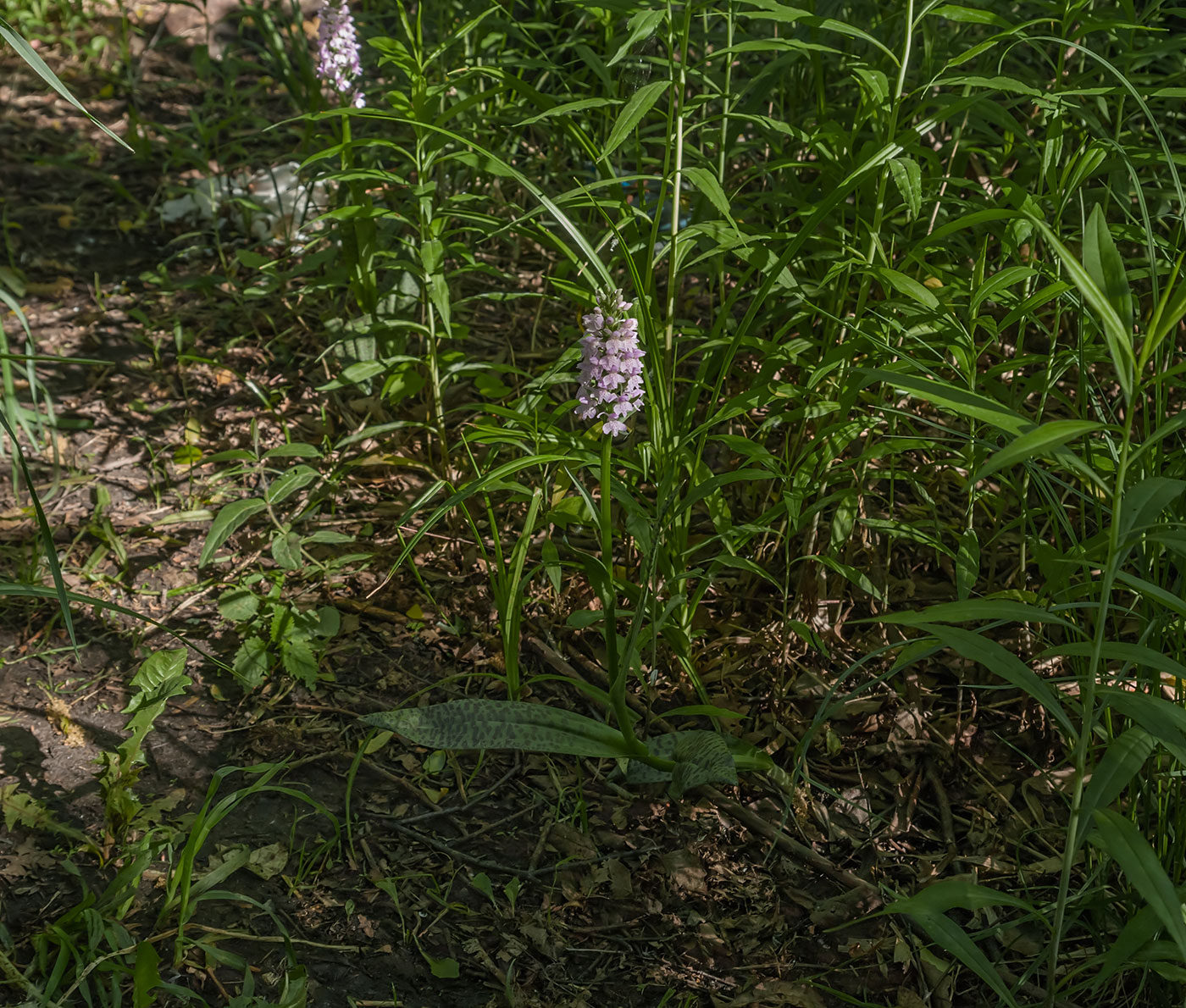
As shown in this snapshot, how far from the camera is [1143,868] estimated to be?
1.18 m

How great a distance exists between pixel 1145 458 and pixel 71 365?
287cm

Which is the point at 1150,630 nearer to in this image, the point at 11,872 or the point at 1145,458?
the point at 1145,458

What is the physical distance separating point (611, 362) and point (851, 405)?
1.52 ft

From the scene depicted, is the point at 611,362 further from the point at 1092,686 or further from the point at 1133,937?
the point at 1133,937

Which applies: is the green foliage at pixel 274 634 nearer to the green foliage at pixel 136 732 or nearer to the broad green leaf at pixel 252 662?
the broad green leaf at pixel 252 662

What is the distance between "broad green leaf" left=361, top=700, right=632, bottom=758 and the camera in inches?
70.3

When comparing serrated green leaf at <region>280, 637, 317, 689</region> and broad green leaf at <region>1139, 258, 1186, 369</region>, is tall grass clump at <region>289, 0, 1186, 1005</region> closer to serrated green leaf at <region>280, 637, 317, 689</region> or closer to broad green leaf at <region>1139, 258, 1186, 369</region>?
broad green leaf at <region>1139, 258, 1186, 369</region>

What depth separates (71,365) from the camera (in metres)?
3.15

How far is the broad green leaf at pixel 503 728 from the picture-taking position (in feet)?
5.86

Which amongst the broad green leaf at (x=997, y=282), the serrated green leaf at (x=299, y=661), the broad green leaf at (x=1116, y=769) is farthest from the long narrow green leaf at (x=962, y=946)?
the serrated green leaf at (x=299, y=661)

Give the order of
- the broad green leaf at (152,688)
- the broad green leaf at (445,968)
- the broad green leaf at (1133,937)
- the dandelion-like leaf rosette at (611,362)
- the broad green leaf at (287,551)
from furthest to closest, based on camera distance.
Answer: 1. the broad green leaf at (287,551)
2. the broad green leaf at (152,688)
3. the dandelion-like leaf rosette at (611,362)
4. the broad green leaf at (445,968)
5. the broad green leaf at (1133,937)

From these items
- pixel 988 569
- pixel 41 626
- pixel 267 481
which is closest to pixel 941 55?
pixel 988 569

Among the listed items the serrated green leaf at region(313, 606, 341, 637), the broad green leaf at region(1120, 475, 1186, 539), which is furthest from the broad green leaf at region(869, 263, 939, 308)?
the serrated green leaf at region(313, 606, 341, 637)

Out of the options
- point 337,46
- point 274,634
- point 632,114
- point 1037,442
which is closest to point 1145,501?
point 1037,442
